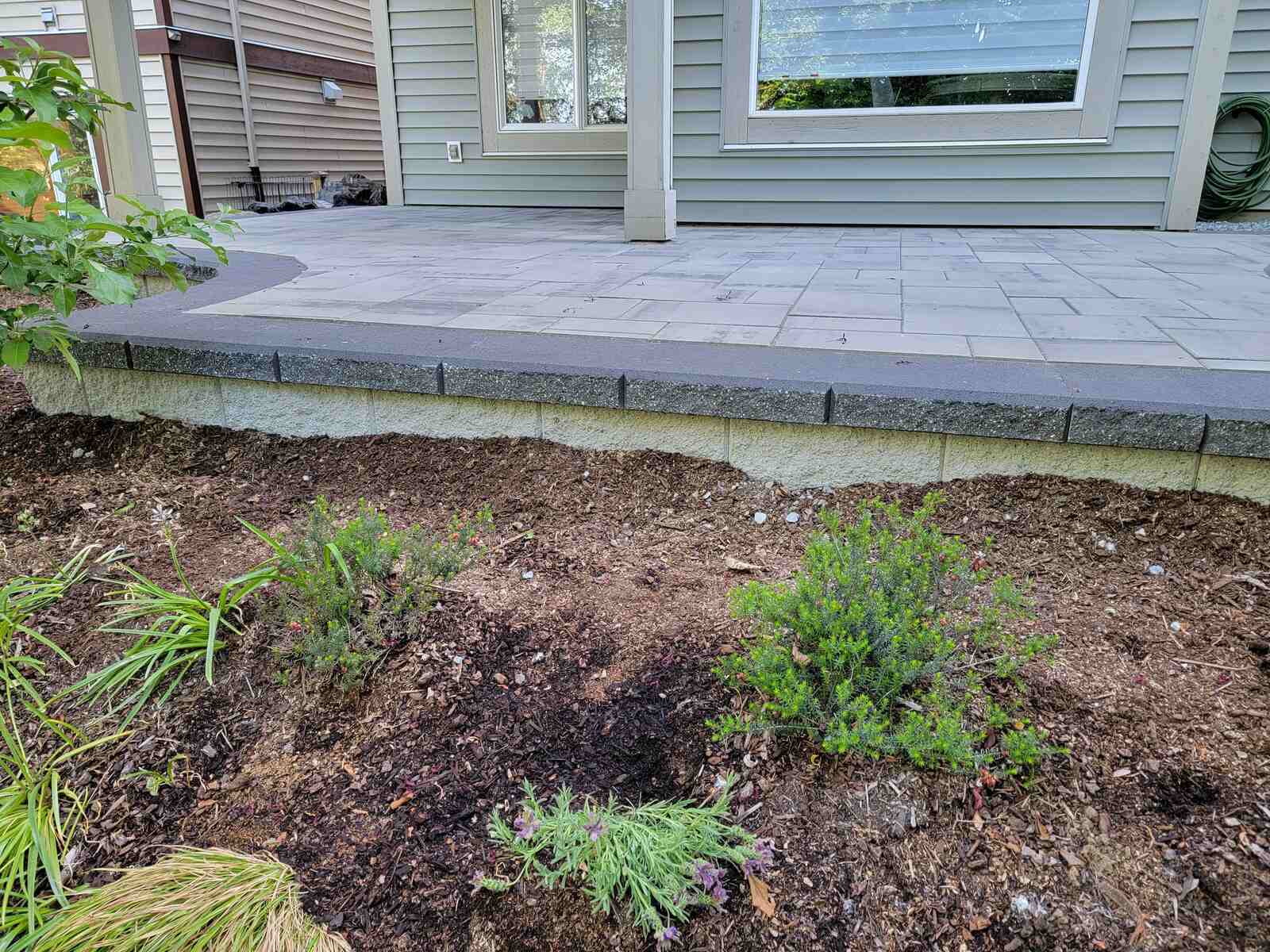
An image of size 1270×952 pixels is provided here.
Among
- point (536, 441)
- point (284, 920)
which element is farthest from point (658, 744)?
point (536, 441)

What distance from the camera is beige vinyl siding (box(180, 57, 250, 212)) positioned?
343 inches

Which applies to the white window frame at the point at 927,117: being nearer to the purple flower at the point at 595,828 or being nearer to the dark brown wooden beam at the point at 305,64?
the purple flower at the point at 595,828

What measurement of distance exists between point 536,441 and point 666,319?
73cm

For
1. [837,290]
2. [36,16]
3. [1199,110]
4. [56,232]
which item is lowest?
[837,290]

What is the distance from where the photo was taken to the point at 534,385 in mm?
2180

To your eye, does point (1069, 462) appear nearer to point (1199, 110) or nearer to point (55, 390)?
point (55, 390)

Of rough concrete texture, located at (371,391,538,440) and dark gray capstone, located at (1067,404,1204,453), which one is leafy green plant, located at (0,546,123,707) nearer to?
rough concrete texture, located at (371,391,538,440)

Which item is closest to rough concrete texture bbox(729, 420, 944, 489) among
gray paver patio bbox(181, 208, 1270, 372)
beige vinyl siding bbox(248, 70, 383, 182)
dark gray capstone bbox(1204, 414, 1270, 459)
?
gray paver patio bbox(181, 208, 1270, 372)

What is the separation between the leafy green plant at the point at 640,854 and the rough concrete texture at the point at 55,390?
2.23m

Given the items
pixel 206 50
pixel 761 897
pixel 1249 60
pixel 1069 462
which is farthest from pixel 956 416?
pixel 206 50

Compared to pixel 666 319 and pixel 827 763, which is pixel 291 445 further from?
pixel 827 763

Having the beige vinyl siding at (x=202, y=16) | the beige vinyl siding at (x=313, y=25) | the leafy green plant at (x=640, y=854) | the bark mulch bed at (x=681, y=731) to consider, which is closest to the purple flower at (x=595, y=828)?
the leafy green plant at (x=640, y=854)

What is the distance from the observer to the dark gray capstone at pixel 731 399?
1986mm

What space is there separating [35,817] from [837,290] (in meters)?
2.88
